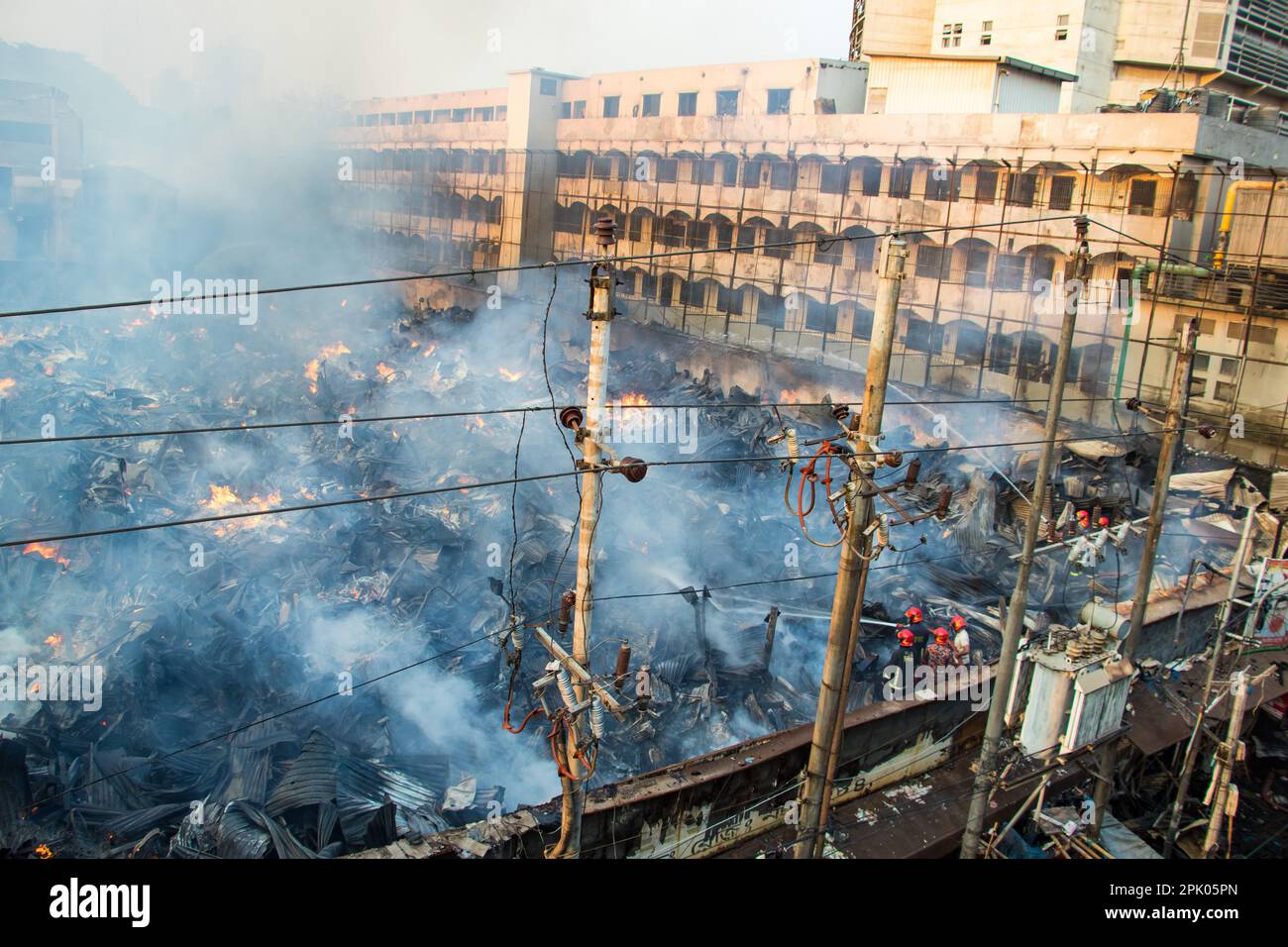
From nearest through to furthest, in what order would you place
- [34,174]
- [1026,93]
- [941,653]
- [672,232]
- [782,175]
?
[941,653] → [1026,93] → [782,175] → [672,232] → [34,174]

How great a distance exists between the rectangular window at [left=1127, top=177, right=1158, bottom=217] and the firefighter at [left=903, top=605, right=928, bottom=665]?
45.6 ft

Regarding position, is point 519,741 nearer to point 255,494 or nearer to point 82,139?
point 255,494

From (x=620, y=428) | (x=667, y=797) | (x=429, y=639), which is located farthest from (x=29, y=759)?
(x=620, y=428)

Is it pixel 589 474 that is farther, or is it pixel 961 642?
pixel 961 642

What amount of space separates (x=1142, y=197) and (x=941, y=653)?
15154 mm

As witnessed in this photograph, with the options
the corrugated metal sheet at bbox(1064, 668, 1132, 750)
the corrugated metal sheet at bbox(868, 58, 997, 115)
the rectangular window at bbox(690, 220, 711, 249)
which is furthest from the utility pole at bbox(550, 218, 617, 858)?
the rectangular window at bbox(690, 220, 711, 249)

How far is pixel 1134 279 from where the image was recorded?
2220 centimetres

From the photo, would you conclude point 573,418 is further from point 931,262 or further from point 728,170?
point 728,170

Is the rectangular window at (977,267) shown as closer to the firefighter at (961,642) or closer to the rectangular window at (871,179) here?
the rectangular window at (871,179)

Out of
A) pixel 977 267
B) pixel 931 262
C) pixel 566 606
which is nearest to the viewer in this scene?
pixel 566 606

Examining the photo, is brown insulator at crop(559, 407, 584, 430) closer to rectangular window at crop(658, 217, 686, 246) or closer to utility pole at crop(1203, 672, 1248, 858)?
utility pole at crop(1203, 672, 1248, 858)

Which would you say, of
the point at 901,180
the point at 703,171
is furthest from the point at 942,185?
the point at 703,171

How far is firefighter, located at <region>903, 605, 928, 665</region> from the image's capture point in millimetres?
13844

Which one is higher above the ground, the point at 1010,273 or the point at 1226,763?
the point at 1010,273
